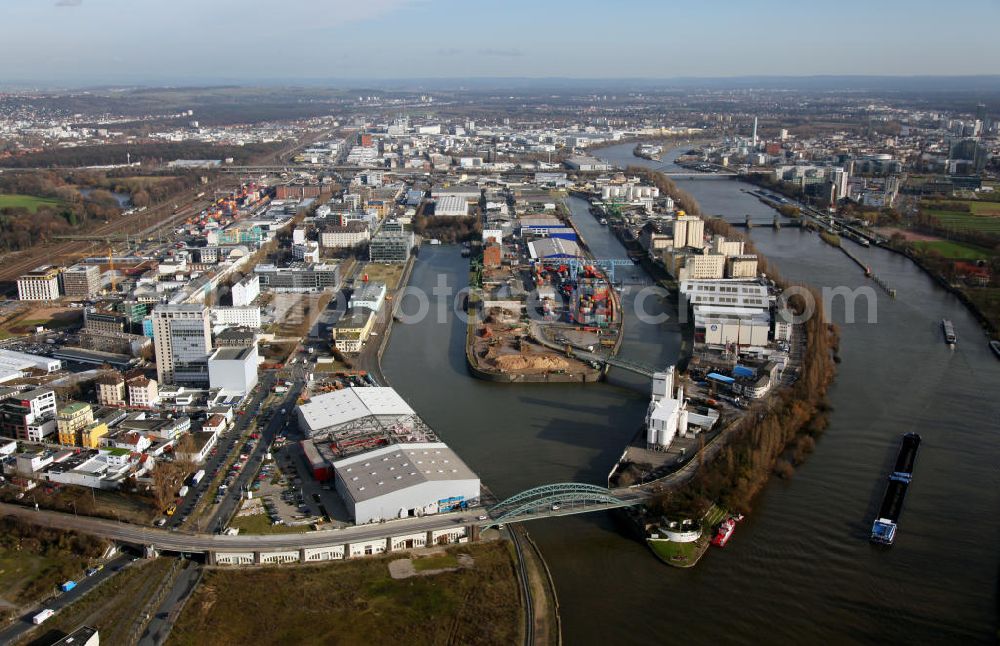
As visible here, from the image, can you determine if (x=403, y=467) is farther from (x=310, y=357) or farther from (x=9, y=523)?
(x=310, y=357)

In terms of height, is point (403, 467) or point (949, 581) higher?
point (403, 467)

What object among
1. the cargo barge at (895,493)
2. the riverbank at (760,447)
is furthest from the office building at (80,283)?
the cargo barge at (895,493)

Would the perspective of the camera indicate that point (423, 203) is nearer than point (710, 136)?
Yes

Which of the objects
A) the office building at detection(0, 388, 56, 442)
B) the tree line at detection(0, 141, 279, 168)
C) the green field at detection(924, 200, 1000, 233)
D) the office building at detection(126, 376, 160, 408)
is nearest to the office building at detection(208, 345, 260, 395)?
the office building at detection(126, 376, 160, 408)

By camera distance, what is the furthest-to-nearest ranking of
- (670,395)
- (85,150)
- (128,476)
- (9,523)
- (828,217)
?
(85,150) < (828,217) < (670,395) < (128,476) < (9,523)

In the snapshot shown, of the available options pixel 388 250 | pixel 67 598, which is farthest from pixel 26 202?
pixel 67 598

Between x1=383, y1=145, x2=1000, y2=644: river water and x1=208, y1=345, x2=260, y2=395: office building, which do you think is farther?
x1=208, y1=345, x2=260, y2=395: office building

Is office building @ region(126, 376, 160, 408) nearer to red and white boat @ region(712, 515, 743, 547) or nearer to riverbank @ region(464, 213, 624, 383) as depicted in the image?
riverbank @ region(464, 213, 624, 383)

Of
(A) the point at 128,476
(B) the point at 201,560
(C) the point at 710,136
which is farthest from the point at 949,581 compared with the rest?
(C) the point at 710,136
